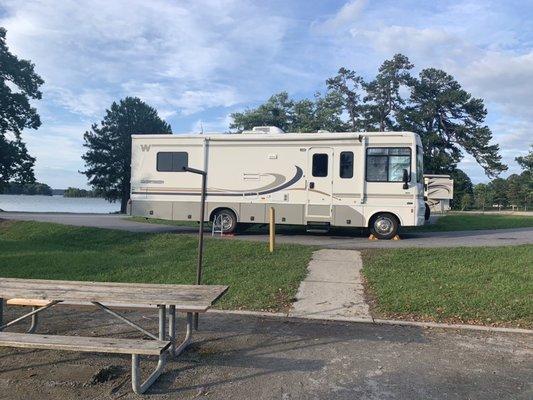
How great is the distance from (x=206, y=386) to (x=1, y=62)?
24307mm

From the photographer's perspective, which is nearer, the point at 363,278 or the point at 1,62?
the point at 363,278

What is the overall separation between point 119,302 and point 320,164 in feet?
33.6

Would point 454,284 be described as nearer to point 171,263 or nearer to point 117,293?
point 171,263

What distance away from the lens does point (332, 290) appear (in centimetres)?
830

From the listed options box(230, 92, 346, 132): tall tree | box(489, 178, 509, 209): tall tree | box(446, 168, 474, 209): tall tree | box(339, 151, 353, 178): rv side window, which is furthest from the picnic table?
box(489, 178, 509, 209): tall tree

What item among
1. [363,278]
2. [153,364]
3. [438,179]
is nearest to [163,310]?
[153,364]

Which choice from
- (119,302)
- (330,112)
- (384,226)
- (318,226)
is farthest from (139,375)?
(330,112)

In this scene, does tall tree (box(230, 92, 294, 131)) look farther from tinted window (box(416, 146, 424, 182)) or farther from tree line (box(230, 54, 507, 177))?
tinted window (box(416, 146, 424, 182))

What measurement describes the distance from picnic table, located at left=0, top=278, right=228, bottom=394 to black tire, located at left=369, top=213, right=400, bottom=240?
950cm

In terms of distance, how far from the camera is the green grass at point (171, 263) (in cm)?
819

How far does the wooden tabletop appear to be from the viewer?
465 cm

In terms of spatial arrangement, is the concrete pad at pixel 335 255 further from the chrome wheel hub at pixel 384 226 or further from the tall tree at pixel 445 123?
the tall tree at pixel 445 123

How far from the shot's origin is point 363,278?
29.8 ft

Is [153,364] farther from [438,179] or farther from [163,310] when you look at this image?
[438,179]
